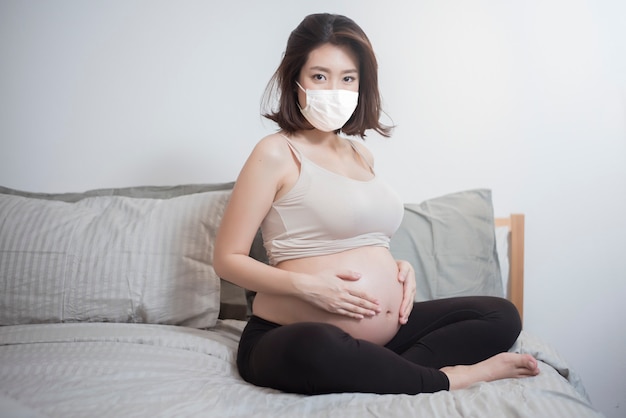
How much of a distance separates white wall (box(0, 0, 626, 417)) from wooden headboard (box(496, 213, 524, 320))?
0.10 metres

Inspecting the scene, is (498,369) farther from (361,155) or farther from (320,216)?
(361,155)

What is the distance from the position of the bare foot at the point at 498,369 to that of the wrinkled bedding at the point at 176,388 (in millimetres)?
34

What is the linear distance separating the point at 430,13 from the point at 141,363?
1.48 m

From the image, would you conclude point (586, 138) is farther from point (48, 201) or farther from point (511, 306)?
point (48, 201)

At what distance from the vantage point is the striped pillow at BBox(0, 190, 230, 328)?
1562mm

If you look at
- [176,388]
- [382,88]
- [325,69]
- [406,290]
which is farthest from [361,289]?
[382,88]

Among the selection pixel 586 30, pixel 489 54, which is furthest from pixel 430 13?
pixel 586 30

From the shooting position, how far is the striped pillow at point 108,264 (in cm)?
156

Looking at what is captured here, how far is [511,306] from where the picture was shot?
4.67 feet

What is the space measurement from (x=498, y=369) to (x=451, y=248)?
560 millimetres

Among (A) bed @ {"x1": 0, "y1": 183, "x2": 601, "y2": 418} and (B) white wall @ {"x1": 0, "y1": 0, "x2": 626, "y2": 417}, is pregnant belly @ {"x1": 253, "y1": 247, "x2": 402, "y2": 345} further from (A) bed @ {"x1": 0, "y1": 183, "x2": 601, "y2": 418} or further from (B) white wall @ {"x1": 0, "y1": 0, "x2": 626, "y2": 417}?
(B) white wall @ {"x1": 0, "y1": 0, "x2": 626, "y2": 417}

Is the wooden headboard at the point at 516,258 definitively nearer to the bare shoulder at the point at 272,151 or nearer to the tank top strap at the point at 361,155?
the tank top strap at the point at 361,155

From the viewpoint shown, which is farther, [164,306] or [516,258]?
[516,258]

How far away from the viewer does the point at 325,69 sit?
1.45 meters
